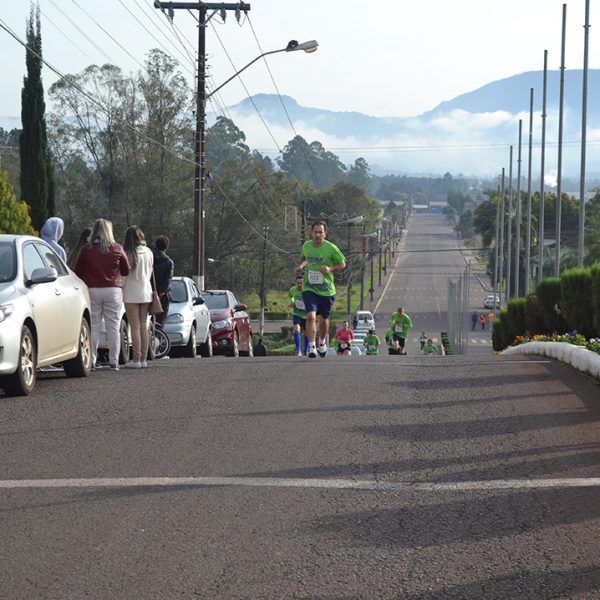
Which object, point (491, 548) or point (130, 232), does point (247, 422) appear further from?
point (130, 232)

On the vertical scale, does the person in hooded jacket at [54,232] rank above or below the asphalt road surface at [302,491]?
above

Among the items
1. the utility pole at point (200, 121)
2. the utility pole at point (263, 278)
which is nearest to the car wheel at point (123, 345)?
the utility pole at point (200, 121)

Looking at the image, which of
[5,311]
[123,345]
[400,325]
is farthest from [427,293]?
[5,311]

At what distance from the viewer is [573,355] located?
15.9 metres

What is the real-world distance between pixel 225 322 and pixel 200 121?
1080cm

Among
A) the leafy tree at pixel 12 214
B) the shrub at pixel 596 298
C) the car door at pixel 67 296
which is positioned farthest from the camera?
the leafy tree at pixel 12 214

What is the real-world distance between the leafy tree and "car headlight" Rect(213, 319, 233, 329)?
19.1m

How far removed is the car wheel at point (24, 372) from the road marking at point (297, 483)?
429 centimetres

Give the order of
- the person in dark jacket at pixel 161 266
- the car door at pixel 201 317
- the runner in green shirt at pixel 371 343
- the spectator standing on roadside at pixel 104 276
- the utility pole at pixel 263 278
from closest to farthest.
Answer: the spectator standing on roadside at pixel 104 276, the person in dark jacket at pixel 161 266, the car door at pixel 201 317, the runner in green shirt at pixel 371 343, the utility pole at pixel 263 278

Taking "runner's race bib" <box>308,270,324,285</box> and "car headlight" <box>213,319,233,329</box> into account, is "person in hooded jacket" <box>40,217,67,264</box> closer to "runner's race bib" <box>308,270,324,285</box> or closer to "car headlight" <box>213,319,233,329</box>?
"runner's race bib" <box>308,270,324,285</box>

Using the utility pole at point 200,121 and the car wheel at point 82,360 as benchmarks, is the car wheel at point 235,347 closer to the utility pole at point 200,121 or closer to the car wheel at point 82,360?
the utility pole at point 200,121

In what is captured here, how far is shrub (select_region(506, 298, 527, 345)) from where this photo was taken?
34.7m

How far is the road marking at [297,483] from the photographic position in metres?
8.39

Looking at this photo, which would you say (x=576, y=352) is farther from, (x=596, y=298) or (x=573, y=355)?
(x=596, y=298)
